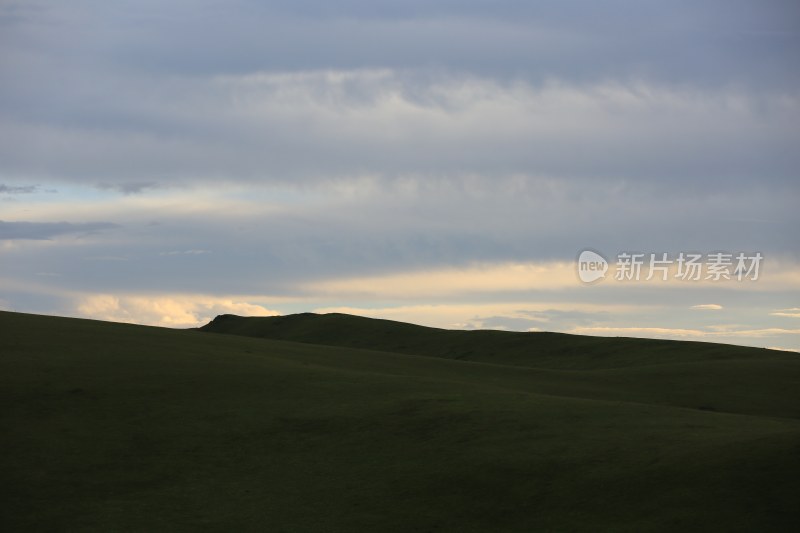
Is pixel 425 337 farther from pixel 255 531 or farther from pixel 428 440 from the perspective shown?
pixel 255 531

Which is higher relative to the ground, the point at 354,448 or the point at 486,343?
the point at 486,343

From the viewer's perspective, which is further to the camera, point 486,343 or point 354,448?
point 486,343

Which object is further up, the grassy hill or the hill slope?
the hill slope

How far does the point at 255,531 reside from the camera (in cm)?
2353

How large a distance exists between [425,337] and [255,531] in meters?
58.8

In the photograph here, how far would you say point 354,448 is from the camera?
94.7 ft

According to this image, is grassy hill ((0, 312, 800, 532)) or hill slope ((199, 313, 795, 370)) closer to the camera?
grassy hill ((0, 312, 800, 532))

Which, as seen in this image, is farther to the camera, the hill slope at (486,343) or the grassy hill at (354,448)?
the hill slope at (486,343)

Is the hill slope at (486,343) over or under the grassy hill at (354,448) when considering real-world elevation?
over

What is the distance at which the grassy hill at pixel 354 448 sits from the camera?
22516mm

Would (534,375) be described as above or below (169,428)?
above

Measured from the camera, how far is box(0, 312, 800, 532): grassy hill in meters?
22.5

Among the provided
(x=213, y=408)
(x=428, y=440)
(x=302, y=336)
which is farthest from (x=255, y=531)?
(x=302, y=336)

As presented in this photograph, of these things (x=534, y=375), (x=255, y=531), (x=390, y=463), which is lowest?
(x=255, y=531)
